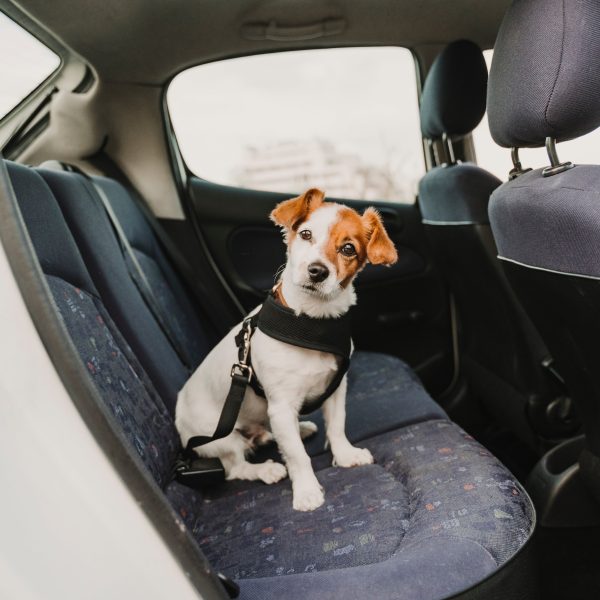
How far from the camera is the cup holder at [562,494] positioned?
200 cm

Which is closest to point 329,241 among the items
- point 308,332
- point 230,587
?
point 308,332

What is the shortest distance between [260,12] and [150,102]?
679 millimetres

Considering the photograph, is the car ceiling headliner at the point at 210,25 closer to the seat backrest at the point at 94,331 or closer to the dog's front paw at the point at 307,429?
the seat backrest at the point at 94,331

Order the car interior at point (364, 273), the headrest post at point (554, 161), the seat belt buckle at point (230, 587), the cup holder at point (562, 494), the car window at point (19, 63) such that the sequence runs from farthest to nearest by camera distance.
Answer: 1. the car window at point (19, 63)
2. the cup holder at point (562, 494)
3. the headrest post at point (554, 161)
4. the car interior at point (364, 273)
5. the seat belt buckle at point (230, 587)

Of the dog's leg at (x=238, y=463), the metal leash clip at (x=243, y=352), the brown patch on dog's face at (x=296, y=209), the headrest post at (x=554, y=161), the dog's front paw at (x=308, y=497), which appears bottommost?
the dog's leg at (x=238, y=463)

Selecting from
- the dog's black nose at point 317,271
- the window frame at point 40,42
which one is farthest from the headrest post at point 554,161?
the window frame at point 40,42

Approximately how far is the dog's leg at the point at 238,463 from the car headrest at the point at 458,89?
136 cm

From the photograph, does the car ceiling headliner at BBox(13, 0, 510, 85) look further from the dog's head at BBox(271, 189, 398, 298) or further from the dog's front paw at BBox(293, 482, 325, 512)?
the dog's front paw at BBox(293, 482, 325, 512)

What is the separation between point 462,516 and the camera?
1361 millimetres

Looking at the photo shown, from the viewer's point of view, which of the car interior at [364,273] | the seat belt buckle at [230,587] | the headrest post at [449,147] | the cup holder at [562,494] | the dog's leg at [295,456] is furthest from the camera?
the headrest post at [449,147]

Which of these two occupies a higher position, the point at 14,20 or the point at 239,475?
the point at 14,20

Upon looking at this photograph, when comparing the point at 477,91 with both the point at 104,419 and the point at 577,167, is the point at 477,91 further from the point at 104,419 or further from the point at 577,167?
the point at 104,419

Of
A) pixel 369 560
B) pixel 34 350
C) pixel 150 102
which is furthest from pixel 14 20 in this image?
pixel 369 560

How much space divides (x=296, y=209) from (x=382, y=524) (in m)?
0.86
